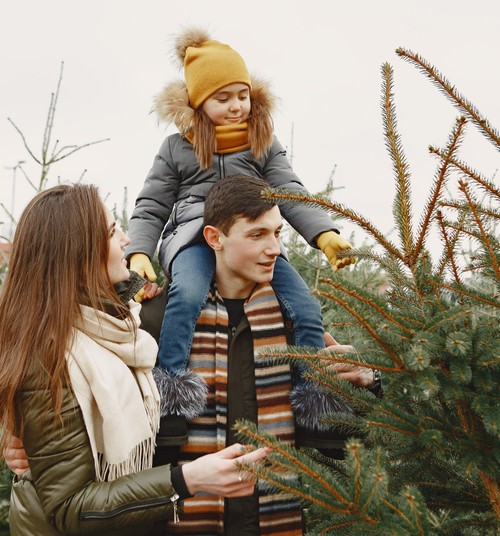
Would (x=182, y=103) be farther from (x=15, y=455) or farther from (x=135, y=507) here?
(x=135, y=507)

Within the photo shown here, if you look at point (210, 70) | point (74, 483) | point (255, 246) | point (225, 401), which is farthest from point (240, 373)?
point (210, 70)

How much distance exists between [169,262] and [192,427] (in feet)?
2.55

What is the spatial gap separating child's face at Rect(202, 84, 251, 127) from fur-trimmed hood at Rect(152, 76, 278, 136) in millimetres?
71

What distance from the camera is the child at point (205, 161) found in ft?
8.76

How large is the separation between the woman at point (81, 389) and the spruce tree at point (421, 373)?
0.31 meters

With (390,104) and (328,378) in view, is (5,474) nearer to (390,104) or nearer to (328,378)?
(328,378)

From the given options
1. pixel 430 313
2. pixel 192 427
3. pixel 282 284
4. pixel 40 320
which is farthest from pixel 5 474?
pixel 430 313

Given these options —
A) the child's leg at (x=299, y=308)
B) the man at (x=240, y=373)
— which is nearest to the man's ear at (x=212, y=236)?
the man at (x=240, y=373)

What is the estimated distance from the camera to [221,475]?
1.74m

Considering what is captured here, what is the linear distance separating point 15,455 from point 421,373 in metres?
1.45

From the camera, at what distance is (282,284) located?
2516 millimetres

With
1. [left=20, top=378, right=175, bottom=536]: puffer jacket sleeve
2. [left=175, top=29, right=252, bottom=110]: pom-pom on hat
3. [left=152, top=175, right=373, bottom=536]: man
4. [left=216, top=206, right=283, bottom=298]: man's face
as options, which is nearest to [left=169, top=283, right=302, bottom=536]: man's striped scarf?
[left=152, top=175, right=373, bottom=536]: man

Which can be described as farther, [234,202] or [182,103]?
[182,103]

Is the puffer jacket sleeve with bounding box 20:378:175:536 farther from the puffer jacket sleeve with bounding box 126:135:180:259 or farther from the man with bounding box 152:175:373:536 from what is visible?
the puffer jacket sleeve with bounding box 126:135:180:259
